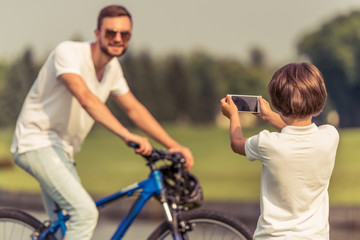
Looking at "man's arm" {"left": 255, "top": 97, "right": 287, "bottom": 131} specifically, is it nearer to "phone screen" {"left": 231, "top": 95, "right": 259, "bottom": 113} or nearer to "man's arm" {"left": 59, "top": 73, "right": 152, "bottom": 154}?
"phone screen" {"left": 231, "top": 95, "right": 259, "bottom": 113}

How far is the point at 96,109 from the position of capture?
3512 millimetres

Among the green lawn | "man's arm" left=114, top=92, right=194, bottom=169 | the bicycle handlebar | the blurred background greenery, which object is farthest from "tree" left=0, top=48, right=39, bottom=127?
the bicycle handlebar

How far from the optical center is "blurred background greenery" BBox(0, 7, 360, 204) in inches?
542

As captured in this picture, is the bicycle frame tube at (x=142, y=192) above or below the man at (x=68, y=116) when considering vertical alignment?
below

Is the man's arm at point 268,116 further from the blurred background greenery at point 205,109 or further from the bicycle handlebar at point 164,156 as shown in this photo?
the blurred background greenery at point 205,109

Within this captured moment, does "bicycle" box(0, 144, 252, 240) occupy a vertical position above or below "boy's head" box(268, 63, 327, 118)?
below

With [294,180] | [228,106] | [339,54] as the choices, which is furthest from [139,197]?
[339,54]

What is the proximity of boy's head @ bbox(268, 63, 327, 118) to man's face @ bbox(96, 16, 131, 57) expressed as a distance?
1.33 m

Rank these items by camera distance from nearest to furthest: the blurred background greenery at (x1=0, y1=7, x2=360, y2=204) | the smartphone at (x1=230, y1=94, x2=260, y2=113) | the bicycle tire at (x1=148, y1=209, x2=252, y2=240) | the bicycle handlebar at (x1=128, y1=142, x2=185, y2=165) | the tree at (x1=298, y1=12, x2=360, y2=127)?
the smartphone at (x1=230, y1=94, x2=260, y2=113)
the bicycle tire at (x1=148, y1=209, x2=252, y2=240)
the bicycle handlebar at (x1=128, y1=142, x2=185, y2=165)
the blurred background greenery at (x1=0, y1=7, x2=360, y2=204)
the tree at (x1=298, y1=12, x2=360, y2=127)

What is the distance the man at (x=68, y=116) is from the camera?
3596 millimetres

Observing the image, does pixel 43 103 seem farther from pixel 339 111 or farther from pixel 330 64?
pixel 330 64

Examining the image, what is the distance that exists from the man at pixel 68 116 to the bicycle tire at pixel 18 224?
0.10m

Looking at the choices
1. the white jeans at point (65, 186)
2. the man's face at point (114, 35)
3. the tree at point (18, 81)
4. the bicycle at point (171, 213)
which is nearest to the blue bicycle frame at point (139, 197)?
Answer: the bicycle at point (171, 213)

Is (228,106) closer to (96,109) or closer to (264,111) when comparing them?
(264,111)
